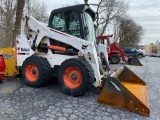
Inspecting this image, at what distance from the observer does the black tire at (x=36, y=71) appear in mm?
5029

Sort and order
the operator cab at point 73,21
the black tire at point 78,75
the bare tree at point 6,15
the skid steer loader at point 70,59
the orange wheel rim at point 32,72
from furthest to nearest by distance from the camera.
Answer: the bare tree at point 6,15 < the orange wheel rim at point 32,72 < the operator cab at point 73,21 < the black tire at point 78,75 < the skid steer loader at point 70,59

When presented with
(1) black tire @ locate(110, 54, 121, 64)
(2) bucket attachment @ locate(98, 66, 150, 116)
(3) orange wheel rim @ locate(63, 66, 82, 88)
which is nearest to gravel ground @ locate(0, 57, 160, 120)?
(2) bucket attachment @ locate(98, 66, 150, 116)

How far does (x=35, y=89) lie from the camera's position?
5.08 m

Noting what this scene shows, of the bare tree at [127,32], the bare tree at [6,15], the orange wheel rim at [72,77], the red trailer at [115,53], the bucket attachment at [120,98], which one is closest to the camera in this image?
the bucket attachment at [120,98]

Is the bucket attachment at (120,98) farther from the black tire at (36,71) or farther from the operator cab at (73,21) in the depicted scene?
the black tire at (36,71)

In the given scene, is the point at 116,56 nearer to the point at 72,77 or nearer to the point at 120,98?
the point at 72,77

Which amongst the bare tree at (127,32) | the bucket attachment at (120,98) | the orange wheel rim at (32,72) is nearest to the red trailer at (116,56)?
the orange wheel rim at (32,72)

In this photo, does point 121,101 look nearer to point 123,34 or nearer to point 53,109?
point 53,109

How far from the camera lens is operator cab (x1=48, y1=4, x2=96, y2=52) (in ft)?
16.4

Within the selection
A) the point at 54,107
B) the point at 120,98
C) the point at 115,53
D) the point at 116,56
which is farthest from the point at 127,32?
the point at 54,107

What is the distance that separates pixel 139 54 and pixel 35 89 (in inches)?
866

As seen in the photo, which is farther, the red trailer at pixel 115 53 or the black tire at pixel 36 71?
the red trailer at pixel 115 53

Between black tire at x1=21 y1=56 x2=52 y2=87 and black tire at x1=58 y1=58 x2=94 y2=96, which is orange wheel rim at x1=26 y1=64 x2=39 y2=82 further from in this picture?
black tire at x1=58 y1=58 x2=94 y2=96

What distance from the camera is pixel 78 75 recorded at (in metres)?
4.64
